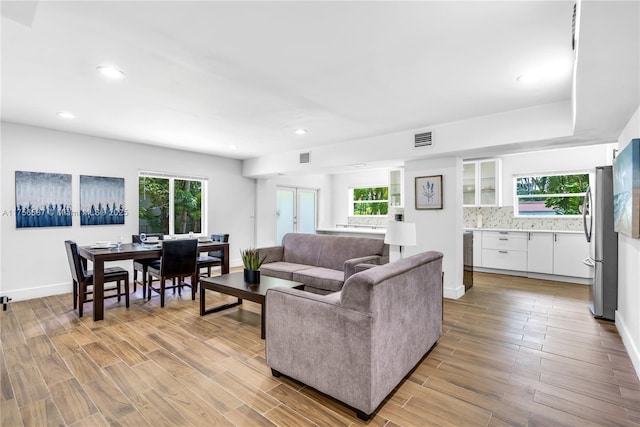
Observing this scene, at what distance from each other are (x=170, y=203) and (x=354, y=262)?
12.9ft

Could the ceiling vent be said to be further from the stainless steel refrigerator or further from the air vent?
the stainless steel refrigerator

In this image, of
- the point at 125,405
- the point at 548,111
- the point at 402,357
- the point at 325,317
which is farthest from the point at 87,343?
the point at 548,111

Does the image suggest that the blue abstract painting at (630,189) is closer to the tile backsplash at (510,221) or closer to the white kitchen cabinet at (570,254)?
the white kitchen cabinet at (570,254)

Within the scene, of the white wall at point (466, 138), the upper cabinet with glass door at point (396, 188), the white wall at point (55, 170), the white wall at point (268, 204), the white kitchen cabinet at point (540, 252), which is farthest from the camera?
the white wall at point (268, 204)

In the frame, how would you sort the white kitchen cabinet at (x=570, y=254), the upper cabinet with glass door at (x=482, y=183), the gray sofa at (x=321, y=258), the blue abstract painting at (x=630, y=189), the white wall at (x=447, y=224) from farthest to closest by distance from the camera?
the upper cabinet with glass door at (x=482, y=183) < the white kitchen cabinet at (x=570, y=254) < the white wall at (x=447, y=224) < the gray sofa at (x=321, y=258) < the blue abstract painting at (x=630, y=189)

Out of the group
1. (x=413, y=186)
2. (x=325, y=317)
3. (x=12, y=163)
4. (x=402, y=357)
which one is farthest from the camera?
(x=413, y=186)

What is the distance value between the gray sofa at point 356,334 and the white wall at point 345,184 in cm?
585

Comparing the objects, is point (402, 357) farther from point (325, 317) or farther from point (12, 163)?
point (12, 163)

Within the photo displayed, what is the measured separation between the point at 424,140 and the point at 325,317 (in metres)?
3.22

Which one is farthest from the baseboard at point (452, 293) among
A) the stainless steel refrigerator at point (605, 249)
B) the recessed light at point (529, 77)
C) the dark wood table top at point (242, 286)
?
Result: the recessed light at point (529, 77)

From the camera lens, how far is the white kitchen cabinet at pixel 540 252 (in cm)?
543

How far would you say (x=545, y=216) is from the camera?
19.2 ft

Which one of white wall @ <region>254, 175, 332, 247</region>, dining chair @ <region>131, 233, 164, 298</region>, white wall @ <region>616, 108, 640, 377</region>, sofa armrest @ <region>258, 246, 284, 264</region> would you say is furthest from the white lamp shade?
white wall @ <region>254, 175, 332, 247</region>

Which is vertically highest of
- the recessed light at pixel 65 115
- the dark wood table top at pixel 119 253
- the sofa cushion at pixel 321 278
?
the recessed light at pixel 65 115
